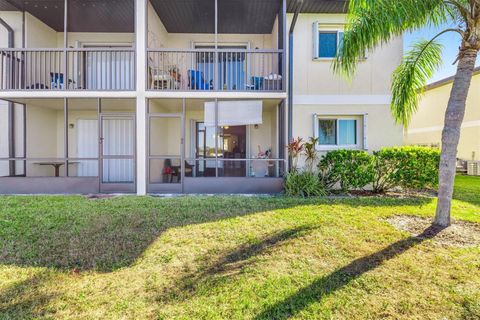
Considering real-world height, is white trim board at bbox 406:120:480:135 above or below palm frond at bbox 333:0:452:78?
below

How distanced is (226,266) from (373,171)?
643 cm

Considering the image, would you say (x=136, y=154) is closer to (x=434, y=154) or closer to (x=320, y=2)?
(x=320, y=2)

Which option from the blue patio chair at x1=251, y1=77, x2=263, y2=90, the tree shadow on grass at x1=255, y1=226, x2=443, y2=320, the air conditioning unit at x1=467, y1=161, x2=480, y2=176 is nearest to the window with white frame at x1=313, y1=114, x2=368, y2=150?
the blue patio chair at x1=251, y1=77, x2=263, y2=90

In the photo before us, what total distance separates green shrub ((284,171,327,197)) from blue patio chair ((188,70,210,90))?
427 cm

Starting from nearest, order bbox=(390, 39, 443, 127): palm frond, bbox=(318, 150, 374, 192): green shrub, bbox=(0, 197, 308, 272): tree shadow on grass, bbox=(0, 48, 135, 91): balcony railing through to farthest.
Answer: bbox=(0, 197, 308, 272): tree shadow on grass < bbox=(390, 39, 443, 127): palm frond < bbox=(318, 150, 374, 192): green shrub < bbox=(0, 48, 135, 91): balcony railing

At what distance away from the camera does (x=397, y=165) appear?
8328 millimetres

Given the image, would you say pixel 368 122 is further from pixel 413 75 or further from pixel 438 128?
pixel 438 128

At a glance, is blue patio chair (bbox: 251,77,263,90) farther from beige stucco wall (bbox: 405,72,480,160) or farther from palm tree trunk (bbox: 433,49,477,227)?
beige stucco wall (bbox: 405,72,480,160)

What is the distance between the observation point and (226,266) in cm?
378

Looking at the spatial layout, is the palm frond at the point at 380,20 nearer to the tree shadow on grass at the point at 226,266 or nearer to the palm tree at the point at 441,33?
the palm tree at the point at 441,33

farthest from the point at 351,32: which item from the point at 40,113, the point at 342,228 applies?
the point at 40,113

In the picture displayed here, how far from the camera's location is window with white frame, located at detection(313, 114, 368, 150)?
9.66 meters

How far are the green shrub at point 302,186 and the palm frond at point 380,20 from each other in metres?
3.53

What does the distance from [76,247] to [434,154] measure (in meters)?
9.53
